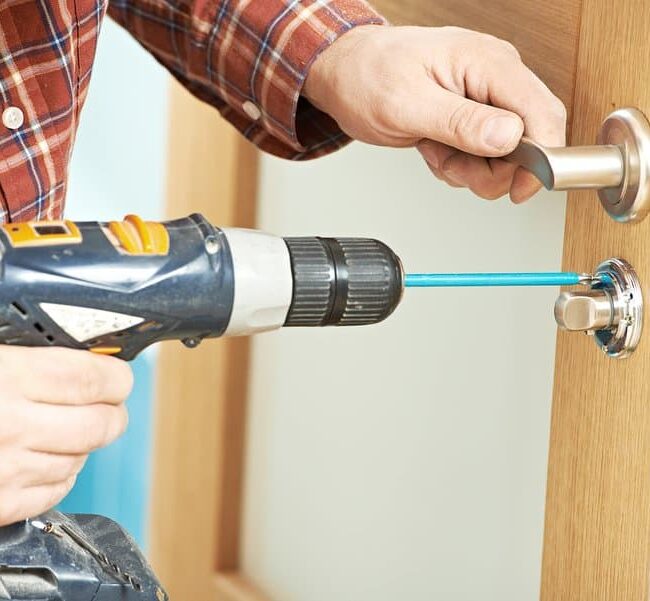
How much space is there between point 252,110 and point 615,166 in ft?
1.02

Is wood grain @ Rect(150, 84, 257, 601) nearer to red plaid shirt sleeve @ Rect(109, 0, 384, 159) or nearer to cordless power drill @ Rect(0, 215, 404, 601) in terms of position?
red plaid shirt sleeve @ Rect(109, 0, 384, 159)

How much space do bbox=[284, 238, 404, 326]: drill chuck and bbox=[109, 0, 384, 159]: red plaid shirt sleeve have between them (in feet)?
0.59

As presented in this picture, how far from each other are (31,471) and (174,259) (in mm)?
133

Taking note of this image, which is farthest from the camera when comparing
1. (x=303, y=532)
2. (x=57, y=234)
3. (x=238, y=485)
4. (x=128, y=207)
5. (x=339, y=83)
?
(x=128, y=207)

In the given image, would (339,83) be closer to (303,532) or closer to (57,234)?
(57,234)

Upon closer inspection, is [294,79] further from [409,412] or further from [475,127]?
[409,412]

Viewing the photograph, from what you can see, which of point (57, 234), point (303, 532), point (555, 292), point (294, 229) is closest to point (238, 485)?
point (303, 532)

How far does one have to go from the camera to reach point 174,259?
0.56 meters

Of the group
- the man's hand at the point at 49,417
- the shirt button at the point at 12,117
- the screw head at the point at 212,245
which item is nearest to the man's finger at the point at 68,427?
the man's hand at the point at 49,417

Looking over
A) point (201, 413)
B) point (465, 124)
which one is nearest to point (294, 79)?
point (465, 124)

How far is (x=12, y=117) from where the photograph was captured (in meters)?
0.72

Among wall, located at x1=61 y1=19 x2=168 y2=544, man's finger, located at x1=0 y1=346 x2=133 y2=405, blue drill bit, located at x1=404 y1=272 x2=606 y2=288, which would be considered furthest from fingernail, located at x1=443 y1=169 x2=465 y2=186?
wall, located at x1=61 y1=19 x2=168 y2=544

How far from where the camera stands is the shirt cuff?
72 centimetres

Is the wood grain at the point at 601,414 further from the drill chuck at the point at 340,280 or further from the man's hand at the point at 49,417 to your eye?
the man's hand at the point at 49,417
